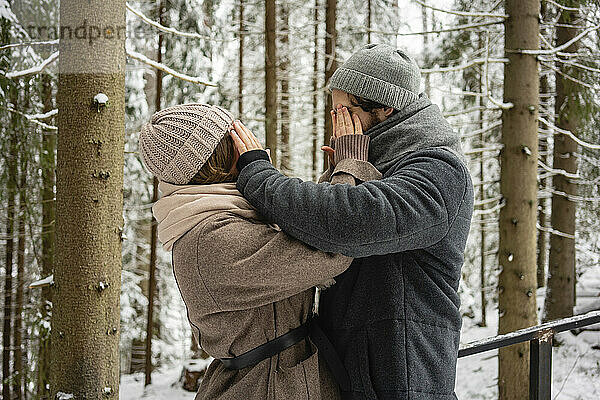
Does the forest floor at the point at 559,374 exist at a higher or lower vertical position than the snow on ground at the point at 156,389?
higher

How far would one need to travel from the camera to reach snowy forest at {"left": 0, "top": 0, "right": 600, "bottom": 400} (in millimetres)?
3158

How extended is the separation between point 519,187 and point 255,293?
4783 mm

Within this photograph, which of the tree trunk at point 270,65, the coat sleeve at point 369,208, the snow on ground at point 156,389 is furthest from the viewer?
the snow on ground at point 156,389

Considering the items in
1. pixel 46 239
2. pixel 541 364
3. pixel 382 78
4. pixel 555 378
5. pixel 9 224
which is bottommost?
pixel 555 378

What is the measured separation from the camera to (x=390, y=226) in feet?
5.31

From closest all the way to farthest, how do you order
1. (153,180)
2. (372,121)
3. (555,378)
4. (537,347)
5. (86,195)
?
(372,121) → (537,347) → (86,195) → (555,378) → (153,180)

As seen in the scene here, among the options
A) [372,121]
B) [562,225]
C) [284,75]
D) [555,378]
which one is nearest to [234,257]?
[372,121]

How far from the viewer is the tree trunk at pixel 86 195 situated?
3121mm

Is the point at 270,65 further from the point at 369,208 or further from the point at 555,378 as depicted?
the point at 369,208

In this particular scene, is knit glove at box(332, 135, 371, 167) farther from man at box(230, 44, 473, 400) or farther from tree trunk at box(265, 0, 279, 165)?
tree trunk at box(265, 0, 279, 165)

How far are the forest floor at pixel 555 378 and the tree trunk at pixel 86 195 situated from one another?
18.5 ft

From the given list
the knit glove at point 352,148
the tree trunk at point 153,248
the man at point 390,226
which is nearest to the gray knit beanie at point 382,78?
the man at point 390,226

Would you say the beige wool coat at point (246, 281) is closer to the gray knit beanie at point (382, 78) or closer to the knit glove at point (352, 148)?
the knit glove at point (352, 148)

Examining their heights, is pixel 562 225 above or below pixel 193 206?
below
